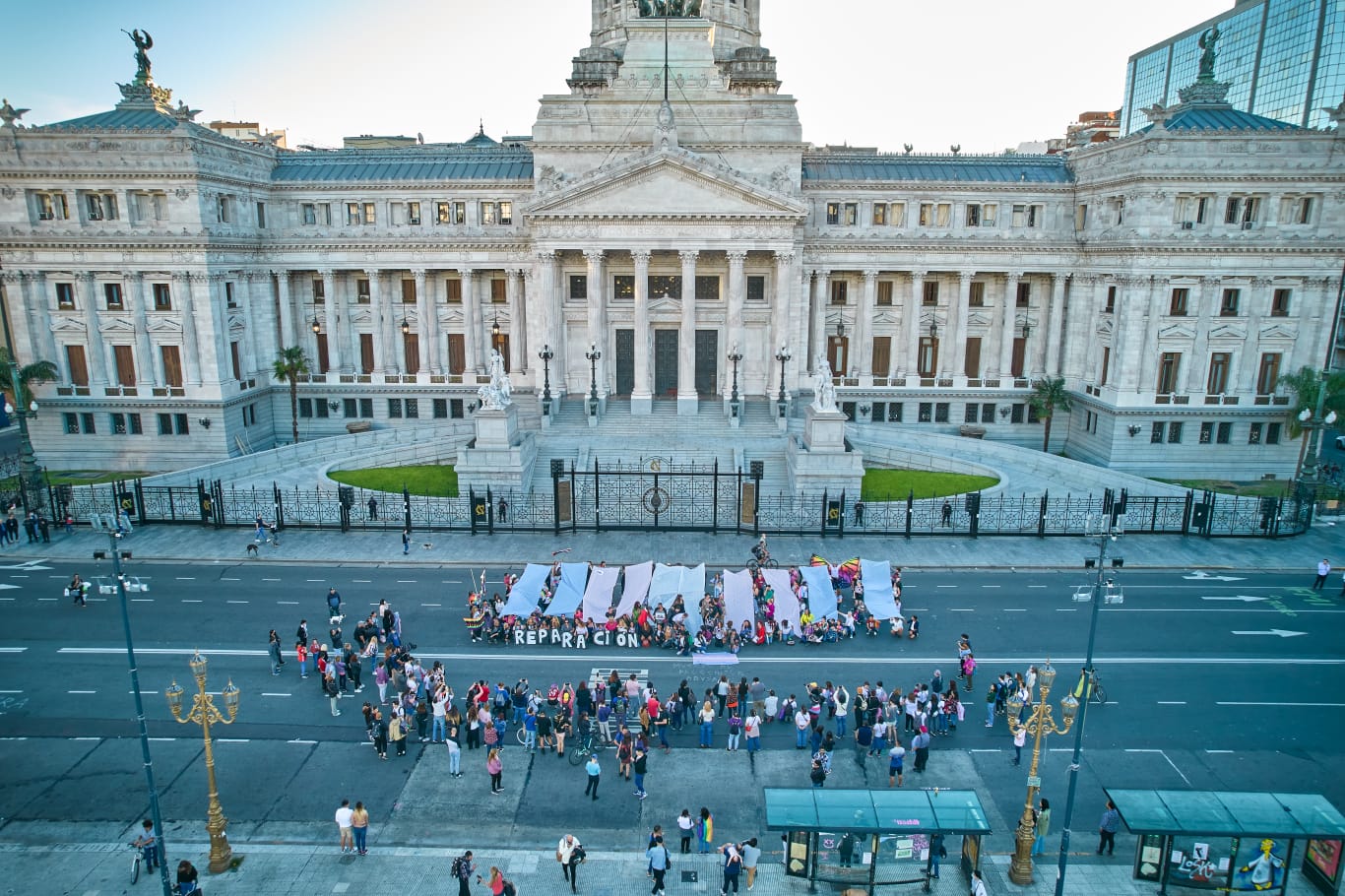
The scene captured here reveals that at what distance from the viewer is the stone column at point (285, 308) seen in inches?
2406

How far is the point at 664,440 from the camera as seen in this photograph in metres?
52.4

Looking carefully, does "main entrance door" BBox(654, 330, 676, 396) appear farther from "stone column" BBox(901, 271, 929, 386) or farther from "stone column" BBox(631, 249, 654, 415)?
"stone column" BBox(901, 271, 929, 386)

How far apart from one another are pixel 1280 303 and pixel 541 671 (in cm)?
5168

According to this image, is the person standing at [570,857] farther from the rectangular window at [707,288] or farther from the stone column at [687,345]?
the rectangular window at [707,288]

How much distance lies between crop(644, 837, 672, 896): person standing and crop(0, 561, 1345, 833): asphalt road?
16.9ft

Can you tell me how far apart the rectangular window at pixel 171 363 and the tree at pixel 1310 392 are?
68272mm

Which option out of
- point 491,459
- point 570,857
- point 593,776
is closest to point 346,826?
point 570,857

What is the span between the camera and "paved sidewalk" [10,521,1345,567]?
3875cm

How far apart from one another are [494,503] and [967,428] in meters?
35.1

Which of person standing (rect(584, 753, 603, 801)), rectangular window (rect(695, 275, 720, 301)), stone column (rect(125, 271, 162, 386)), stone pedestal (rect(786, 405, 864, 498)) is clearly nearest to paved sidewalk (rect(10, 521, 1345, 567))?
stone pedestal (rect(786, 405, 864, 498))

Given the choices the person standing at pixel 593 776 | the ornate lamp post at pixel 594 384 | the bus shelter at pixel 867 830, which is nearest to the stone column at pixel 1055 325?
the ornate lamp post at pixel 594 384

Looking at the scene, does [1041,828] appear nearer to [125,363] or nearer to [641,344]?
[641,344]

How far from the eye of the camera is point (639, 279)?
183 ft

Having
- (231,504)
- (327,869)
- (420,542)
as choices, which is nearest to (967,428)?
(420,542)
